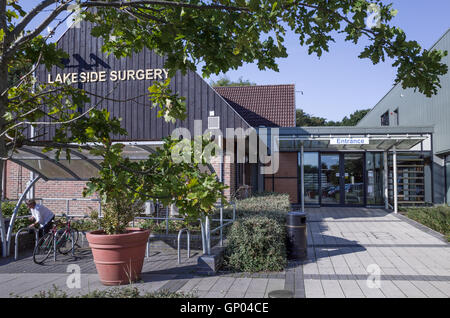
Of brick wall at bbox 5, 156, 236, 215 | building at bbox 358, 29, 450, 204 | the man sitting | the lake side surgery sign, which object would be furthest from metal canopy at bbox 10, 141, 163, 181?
building at bbox 358, 29, 450, 204

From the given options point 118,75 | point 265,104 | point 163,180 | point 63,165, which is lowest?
point 163,180

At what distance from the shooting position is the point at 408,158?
17.8 meters

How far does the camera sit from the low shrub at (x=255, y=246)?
6.76 metres

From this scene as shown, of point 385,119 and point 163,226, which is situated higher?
point 385,119

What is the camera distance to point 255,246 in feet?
22.5

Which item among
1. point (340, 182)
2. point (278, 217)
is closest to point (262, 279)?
point (278, 217)

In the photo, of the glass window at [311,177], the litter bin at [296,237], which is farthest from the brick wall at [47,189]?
the glass window at [311,177]

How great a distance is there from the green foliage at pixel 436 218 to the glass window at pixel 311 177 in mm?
5926

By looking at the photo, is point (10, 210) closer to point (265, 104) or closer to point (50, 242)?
point (50, 242)

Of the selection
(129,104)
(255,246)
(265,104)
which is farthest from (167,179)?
(265,104)

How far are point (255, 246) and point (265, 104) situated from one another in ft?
52.5
